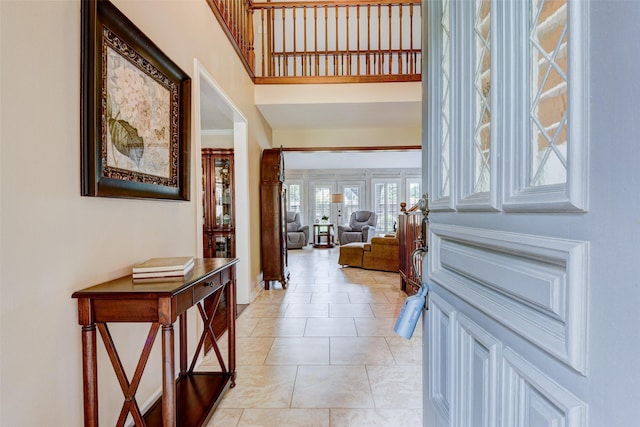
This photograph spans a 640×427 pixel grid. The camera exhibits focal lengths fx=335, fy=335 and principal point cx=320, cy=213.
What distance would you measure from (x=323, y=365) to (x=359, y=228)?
774 centimetres

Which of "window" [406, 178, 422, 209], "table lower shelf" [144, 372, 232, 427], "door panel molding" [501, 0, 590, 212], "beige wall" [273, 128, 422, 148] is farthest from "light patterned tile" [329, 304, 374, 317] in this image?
"window" [406, 178, 422, 209]

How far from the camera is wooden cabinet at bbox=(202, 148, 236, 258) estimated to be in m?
4.91

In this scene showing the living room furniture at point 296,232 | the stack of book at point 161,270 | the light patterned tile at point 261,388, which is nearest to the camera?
the stack of book at point 161,270

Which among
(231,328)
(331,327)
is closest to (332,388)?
(231,328)

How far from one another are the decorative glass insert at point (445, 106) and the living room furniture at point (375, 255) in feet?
15.7

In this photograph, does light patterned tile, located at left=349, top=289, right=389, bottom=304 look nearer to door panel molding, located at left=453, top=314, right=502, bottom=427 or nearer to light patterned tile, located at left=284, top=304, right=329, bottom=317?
light patterned tile, located at left=284, top=304, right=329, bottom=317

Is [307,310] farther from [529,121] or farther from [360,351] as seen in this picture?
[529,121]

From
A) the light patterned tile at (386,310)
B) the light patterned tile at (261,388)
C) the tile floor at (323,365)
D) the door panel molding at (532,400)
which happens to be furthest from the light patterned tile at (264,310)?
the door panel molding at (532,400)

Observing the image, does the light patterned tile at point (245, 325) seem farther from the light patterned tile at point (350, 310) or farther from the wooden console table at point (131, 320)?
the wooden console table at point (131, 320)

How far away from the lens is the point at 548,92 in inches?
25.5

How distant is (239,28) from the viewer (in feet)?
12.8

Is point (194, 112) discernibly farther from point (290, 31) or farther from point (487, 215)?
point (290, 31)

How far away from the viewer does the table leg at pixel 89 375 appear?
130 centimetres

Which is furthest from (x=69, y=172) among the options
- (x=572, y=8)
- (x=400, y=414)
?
(x=400, y=414)
